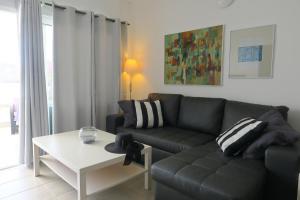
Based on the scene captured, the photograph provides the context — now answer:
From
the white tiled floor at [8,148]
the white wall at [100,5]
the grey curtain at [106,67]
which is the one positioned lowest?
the white tiled floor at [8,148]

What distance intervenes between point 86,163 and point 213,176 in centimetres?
95

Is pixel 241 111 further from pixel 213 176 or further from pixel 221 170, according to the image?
pixel 213 176

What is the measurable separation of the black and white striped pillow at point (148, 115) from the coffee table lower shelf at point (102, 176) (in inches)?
27.2

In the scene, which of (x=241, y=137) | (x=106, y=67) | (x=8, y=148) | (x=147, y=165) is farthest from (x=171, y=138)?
(x=8, y=148)

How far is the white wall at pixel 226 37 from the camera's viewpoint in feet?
7.25

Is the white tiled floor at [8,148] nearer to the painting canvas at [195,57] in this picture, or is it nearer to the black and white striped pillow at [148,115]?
the black and white striped pillow at [148,115]

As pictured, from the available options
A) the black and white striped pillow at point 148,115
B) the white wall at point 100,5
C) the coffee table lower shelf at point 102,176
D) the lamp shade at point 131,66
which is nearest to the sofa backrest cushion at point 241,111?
the black and white striped pillow at point 148,115

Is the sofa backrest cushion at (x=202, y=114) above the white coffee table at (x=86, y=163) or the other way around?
above

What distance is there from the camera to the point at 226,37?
265 centimetres

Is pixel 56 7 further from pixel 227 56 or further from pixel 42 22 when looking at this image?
pixel 227 56

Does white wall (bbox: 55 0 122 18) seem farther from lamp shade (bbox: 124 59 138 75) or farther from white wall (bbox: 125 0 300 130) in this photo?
lamp shade (bbox: 124 59 138 75)

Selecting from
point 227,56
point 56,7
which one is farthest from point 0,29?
point 227,56

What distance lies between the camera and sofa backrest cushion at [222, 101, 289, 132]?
85.0 inches

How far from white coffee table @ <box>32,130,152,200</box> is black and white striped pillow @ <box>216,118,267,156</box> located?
0.72 m
